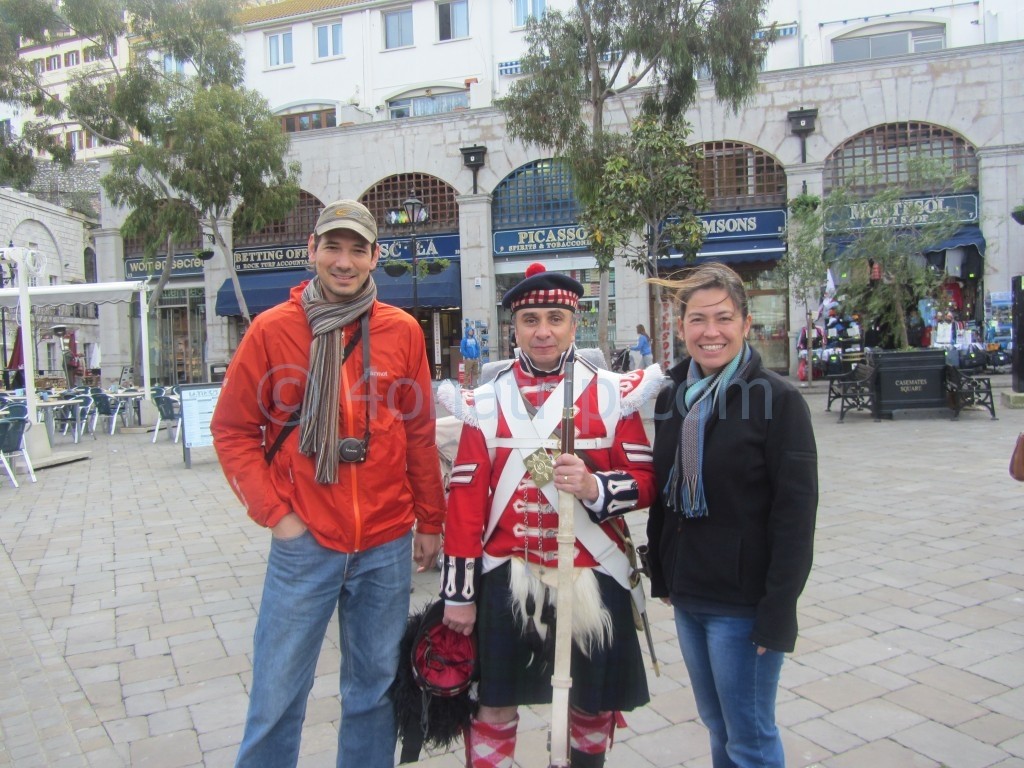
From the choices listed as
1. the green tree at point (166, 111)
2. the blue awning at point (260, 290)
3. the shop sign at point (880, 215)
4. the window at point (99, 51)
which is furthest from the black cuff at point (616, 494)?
the blue awning at point (260, 290)

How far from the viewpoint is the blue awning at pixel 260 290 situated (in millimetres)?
23078

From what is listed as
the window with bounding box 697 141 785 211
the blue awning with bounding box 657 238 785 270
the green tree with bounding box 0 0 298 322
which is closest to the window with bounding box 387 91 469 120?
the green tree with bounding box 0 0 298 322

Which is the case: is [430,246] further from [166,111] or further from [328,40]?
[328,40]

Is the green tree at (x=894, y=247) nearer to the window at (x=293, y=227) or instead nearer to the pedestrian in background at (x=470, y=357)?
the pedestrian in background at (x=470, y=357)

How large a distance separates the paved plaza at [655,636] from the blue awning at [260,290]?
53.5ft

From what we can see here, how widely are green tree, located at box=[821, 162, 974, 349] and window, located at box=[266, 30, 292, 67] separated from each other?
78.5ft

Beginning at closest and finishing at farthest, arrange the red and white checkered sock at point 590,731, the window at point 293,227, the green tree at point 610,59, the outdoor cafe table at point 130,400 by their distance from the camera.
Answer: the red and white checkered sock at point 590,731 < the green tree at point 610,59 < the outdoor cafe table at point 130,400 < the window at point 293,227

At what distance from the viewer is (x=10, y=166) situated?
61.5ft

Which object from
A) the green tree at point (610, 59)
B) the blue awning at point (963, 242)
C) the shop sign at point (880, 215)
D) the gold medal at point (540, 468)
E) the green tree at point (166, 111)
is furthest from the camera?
the blue awning at point (963, 242)

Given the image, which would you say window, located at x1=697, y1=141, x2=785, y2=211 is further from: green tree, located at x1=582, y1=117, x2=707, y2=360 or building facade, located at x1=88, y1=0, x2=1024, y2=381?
green tree, located at x1=582, y1=117, x2=707, y2=360

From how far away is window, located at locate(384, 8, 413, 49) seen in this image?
94.2 ft

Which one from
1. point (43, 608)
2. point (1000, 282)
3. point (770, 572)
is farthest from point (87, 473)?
point (1000, 282)

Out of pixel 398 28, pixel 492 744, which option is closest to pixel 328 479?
pixel 492 744

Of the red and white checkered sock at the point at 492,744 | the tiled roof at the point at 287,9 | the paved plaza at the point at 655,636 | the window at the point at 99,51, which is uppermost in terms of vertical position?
the tiled roof at the point at 287,9
